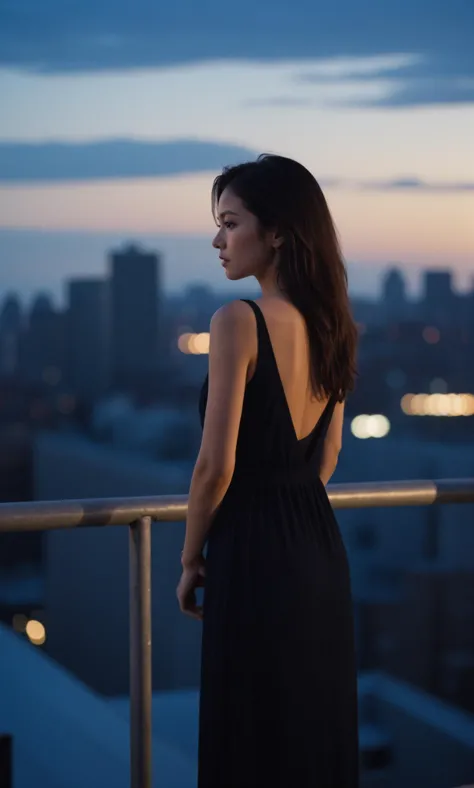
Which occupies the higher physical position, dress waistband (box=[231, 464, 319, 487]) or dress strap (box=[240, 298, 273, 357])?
dress strap (box=[240, 298, 273, 357])

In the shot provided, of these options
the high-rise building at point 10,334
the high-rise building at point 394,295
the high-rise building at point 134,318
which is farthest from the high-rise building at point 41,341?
the high-rise building at point 394,295

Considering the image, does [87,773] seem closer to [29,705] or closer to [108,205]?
[29,705]

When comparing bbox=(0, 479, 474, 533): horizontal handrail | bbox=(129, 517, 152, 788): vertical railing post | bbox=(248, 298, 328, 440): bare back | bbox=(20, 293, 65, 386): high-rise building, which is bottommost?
bbox=(129, 517, 152, 788): vertical railing post

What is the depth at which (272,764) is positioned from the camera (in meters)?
2.02

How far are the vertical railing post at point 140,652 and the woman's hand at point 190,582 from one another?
0.16 meters

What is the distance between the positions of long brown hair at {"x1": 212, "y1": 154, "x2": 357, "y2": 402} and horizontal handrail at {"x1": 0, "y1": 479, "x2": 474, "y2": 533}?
1.20 feet

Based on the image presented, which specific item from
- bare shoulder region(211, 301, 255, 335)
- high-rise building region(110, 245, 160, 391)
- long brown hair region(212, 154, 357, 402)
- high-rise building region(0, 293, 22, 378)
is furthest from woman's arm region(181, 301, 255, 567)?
high-rise building region(110, 245, 160, 391)

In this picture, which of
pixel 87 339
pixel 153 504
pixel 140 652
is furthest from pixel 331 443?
pixel 87 339

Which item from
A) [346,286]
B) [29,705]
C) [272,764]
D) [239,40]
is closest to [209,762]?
[272,764]

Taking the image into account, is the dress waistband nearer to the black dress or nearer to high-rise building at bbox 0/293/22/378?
the black dress

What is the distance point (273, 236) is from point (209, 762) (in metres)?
A: 0.96

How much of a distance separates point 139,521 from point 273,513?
31 centimetres

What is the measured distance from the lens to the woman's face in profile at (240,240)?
6.49 feet

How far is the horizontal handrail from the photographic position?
1964 millimetres
